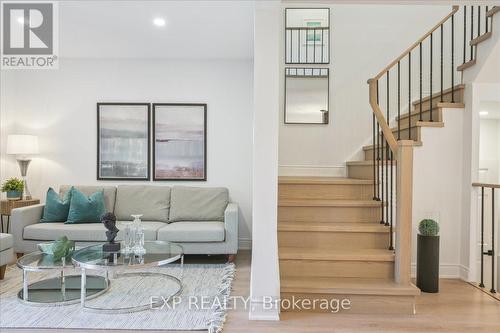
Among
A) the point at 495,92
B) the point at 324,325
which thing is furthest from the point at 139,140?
the point at 495,92

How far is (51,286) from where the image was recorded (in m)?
3.10

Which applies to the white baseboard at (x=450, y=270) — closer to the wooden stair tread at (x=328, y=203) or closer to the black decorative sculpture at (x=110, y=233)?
the wooden stair tread at (x=328, y=203)

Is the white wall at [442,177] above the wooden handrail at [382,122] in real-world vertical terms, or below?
below

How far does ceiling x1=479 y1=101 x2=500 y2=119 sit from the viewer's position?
411cm

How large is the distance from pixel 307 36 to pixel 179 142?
7.40 feet

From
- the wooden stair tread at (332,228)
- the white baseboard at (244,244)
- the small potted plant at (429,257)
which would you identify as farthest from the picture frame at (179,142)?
the small potted plant at (429,257)

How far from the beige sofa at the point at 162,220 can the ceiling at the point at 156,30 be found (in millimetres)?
1768

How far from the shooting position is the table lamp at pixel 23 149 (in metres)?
4.40

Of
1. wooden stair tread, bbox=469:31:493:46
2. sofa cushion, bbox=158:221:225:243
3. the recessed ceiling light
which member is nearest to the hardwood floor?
sofa cushion, bbox=158:221:225:243

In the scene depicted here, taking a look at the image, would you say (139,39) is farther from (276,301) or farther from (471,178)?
(471,178)

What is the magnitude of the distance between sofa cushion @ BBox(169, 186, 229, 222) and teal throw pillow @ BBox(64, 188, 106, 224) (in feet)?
2.83

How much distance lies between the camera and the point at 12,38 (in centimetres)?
383

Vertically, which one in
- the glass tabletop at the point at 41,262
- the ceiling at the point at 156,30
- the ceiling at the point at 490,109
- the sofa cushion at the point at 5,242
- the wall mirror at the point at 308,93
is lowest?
the glass tabletop at the point at 41,262

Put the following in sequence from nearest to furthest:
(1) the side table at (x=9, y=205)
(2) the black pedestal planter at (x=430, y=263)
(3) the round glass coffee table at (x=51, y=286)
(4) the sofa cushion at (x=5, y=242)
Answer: (3) the round glass coffee table at (x=51, y=286) → (2) the black pedestal planter at (x=430, y=263) → (4) the sofa cushion at (x=5, y=242) → (1) the side table at (x=9, y=205)
